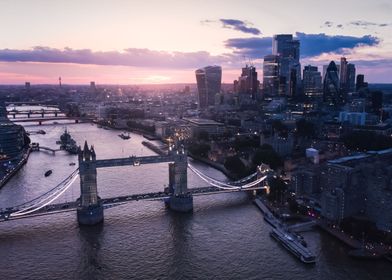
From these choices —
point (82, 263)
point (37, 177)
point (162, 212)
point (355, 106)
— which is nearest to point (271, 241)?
point (162, 212)

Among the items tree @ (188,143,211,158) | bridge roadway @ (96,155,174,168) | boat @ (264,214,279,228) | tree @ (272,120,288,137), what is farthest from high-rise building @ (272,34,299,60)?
boat @ (264,214,279,228)

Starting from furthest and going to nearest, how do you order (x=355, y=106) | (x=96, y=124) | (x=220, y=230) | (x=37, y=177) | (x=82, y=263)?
(x=96, y=124) < (x=355, y=106) < (x=37, y=177) < (x=220, y=230) < (x=82, y=263)

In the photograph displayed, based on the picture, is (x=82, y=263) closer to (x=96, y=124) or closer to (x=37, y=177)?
(x=37, y=177)

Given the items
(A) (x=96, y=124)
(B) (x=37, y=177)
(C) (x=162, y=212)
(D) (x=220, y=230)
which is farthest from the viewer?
(A) (x=96, y=124)

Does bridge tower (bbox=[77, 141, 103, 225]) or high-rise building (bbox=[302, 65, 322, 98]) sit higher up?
high-rise building (bbox=[302, 65, 322, 98])

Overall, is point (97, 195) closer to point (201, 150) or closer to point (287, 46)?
point (201, 150)

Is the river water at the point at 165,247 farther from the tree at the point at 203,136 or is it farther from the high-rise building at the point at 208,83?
the high-rise building at the point at 208,83

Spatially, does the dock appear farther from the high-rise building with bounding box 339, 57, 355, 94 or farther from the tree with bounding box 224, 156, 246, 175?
the high-rise building with bounding box 339, 57, 355, 94
